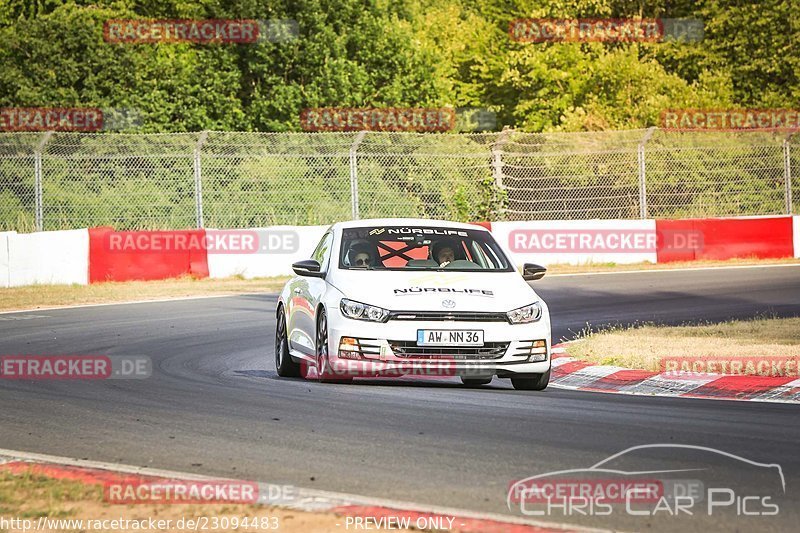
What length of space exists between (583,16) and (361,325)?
44.5 m

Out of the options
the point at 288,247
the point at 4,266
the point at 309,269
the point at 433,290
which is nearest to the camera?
the point at 433,290

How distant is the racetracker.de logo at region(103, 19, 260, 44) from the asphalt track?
28601 mm

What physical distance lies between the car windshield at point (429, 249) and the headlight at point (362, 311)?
83 cm

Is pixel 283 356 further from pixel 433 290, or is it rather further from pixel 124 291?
pixel 124 291

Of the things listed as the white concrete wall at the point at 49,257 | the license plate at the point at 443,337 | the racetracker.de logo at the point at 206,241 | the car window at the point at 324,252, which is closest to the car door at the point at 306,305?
the car window at the point at 324,252

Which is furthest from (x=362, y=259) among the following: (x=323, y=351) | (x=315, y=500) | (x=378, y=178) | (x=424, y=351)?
(x=378, y=178)

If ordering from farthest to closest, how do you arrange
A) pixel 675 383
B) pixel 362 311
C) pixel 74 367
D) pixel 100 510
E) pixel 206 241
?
pixel 206 241 < pixel 74 367 < pixel 675 383 < pixel 362 311 < pixel 100 510

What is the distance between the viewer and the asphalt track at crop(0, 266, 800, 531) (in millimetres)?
6816

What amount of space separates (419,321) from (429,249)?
5.22 feet

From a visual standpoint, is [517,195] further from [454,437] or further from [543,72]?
[543,72]

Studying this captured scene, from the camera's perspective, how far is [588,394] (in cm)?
1071

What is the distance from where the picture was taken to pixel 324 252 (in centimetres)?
1202

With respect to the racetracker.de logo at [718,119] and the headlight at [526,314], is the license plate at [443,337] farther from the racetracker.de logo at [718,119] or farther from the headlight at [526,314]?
the racetracker.de logo at [718,119]

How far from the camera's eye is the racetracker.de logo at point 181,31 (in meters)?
41.4
